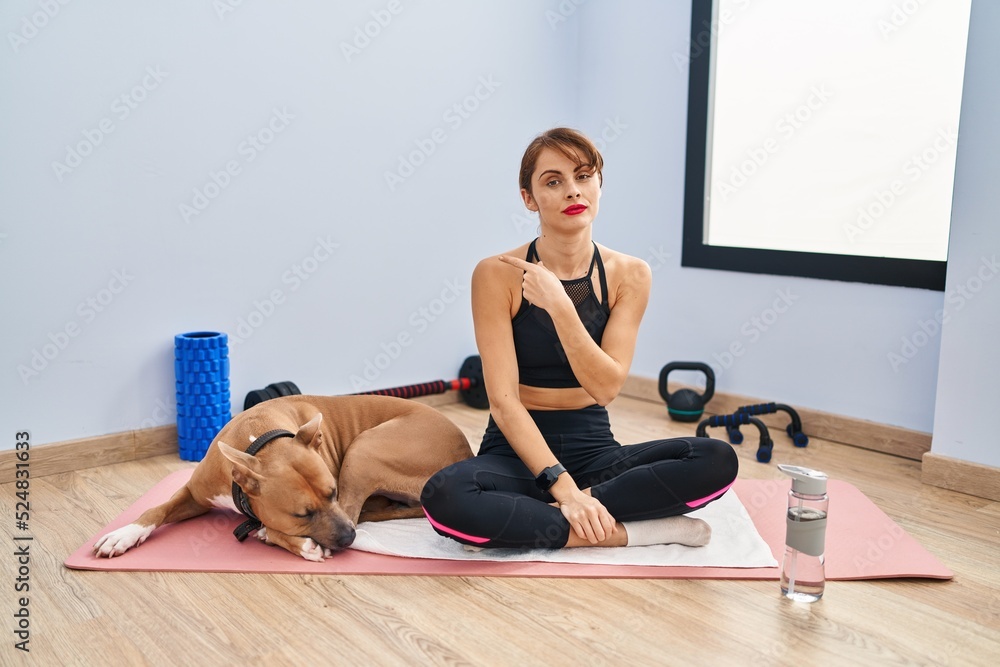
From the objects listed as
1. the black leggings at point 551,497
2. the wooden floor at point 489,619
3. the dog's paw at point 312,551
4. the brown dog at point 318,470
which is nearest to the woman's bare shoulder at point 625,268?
the black leggings at point 551,497

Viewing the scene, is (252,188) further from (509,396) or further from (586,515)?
(586,515)

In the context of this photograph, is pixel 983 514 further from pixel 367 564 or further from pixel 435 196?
pixel 435 196

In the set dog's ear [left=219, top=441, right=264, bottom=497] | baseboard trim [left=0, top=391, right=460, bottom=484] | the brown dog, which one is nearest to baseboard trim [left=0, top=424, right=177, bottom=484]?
baseboard trim [left=0, top=391, right=460, bottom=484]

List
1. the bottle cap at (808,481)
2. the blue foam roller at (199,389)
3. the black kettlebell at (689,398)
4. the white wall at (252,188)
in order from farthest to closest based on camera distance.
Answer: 1. the black kettlebell at (689,398)
2. the blue foam roller at (199,389)
3. the white wall at (252,188)
4. the bottle cap at (808,481)

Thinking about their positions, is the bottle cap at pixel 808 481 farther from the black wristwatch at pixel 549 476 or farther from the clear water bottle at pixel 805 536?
the black wristwatch at pixel 549 476

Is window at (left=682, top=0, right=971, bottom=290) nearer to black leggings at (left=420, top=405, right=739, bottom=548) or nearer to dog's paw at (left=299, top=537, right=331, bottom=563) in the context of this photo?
black leggings at (left=420, top=405, right=739, bottom=548)

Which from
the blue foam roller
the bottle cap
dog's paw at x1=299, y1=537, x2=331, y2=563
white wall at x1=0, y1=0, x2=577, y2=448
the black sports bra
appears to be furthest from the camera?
the blue foam roller

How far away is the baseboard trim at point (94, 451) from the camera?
8.53 feet

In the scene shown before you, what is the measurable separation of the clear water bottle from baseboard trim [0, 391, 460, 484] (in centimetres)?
207

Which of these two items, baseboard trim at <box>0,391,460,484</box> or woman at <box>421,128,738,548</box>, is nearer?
woman at <box>421,128,738,548</box>

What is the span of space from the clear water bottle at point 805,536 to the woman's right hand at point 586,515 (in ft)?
1.30

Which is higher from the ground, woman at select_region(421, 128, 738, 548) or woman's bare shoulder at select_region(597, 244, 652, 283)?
woman's bare shoulder at select_region(597, 244, 652, 283)

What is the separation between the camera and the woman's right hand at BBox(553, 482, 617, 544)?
1.91 metres

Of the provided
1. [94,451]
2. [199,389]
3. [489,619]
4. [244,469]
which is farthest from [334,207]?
[489,619]
